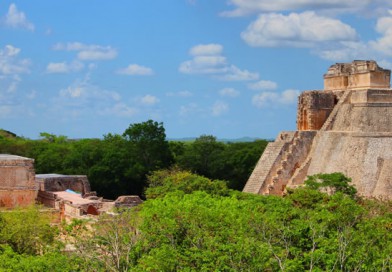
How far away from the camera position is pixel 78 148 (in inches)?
2035

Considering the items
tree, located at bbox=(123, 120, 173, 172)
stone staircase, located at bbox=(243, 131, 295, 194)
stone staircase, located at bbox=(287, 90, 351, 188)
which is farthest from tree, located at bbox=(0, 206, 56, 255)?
tree, located at bbox=(123, 120, 173, 172)

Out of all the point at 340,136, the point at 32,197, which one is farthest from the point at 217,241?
the point at 32,197

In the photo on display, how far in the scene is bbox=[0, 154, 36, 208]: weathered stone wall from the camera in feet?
111

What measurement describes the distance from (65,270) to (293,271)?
195 inches

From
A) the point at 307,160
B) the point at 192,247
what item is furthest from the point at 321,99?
the point at 192,247

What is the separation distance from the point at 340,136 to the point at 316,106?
2.52 m

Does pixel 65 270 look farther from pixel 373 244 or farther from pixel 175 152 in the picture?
pixel 175 152

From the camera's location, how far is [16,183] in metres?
34.2

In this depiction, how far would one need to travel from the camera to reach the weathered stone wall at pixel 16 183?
33938mm

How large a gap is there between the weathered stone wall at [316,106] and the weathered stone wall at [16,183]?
12.7m

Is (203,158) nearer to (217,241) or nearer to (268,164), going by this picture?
(268,164)

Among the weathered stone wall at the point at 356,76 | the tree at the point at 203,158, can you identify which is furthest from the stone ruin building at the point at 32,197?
the tree at the point at 203,158

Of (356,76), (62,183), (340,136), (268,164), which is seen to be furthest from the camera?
(62,183)

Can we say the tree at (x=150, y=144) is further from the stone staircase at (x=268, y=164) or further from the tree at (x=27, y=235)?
the tree at (x=27, y=235)
